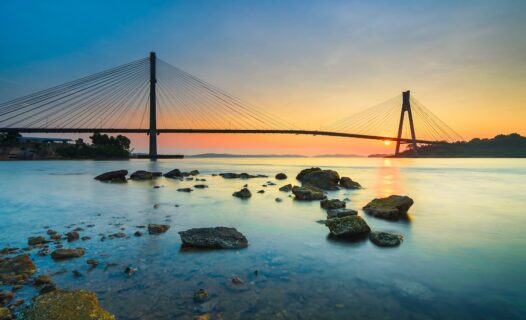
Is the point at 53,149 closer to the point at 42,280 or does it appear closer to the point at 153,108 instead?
the point at 153,108

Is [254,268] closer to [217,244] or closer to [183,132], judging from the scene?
[217,244]

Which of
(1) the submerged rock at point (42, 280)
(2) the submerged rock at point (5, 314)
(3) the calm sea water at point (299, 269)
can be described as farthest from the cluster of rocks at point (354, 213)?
(2) the submerged rock at point (5, 314)

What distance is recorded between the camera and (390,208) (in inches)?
391

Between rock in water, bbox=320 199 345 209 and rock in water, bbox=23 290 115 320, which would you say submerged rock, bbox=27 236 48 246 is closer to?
rock in water, bbox=23 290 115 320

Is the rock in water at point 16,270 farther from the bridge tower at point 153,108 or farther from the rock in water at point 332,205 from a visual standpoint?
the bridge tower at point 153,108

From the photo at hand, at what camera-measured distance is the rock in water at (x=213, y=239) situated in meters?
6.25

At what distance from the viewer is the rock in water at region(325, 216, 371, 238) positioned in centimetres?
711

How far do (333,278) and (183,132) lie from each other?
5832 cm

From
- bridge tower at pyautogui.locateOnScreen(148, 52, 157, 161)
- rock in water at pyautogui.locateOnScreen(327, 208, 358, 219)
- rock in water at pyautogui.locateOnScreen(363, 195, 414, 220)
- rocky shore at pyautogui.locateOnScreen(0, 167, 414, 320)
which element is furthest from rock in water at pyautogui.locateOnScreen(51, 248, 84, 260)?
bridge tower at pyautogui.locateOnScreen(148, 52, 157, 161)

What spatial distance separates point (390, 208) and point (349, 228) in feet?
11.6

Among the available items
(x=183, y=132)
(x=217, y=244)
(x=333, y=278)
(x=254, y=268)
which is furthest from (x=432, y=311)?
(x=183, y=132)

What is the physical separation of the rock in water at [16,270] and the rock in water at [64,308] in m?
1.72

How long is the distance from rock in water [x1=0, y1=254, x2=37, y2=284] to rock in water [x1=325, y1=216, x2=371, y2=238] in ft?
19.7

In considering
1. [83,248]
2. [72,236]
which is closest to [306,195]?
[72,236]
